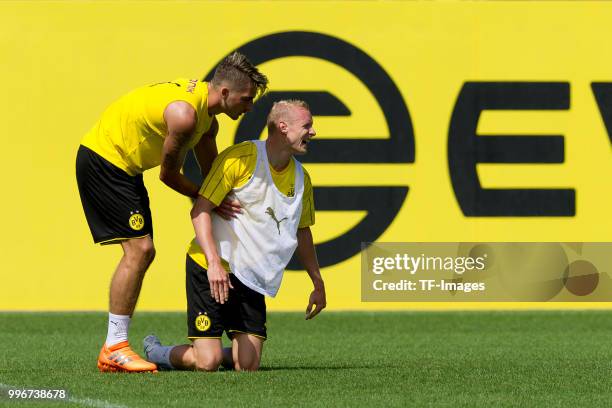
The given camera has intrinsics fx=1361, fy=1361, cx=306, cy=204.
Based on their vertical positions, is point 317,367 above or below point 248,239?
below

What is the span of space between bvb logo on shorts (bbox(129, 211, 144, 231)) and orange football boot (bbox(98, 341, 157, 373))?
58cm

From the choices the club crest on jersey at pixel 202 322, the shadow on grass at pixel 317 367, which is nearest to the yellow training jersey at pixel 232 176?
the club crest on jersey at pixel 202 322

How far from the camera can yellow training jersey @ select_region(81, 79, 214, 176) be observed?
22.2 feet

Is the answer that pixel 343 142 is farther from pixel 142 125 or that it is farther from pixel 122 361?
pixel 122 361

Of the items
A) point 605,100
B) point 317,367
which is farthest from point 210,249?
point 605,100

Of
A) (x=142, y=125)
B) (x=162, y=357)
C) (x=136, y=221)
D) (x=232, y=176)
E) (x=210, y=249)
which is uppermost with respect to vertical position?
(x=142, y=125)

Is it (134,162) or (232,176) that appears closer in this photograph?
(232,176)

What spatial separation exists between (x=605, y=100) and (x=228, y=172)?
18.1 feet

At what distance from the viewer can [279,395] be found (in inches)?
234

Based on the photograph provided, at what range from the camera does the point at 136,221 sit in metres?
6.91

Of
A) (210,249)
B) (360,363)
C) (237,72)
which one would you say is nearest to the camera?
(210,249)

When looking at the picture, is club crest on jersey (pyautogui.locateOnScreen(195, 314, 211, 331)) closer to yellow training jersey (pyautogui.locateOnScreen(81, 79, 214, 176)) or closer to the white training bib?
the white training bib

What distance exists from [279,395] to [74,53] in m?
6.03

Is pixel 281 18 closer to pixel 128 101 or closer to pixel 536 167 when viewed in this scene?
pixel 536 167
